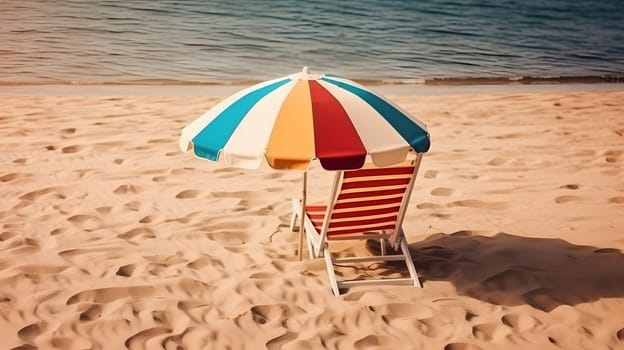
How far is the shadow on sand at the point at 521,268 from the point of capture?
199 inches

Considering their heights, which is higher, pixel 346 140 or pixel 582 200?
pixel 346 140

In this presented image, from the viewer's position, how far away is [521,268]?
541 cm

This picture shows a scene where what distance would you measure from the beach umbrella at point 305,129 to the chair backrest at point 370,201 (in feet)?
1.38

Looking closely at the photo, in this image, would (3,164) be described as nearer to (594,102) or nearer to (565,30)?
(594,102)

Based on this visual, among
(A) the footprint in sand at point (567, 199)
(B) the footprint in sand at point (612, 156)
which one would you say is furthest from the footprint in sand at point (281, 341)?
(B) the footprint in sand at point (612, 156)

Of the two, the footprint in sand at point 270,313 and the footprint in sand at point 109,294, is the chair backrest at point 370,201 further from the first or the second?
the footprint in sand at point 109,294

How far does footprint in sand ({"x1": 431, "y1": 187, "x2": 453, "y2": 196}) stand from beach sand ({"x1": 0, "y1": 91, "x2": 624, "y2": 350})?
0.02 m

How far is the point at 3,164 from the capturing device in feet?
24.4

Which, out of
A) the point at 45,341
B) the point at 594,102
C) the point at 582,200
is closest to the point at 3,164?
the point at 45,341

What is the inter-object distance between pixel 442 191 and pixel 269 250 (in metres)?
2.18

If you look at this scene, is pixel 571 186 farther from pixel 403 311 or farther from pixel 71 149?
pixel 71 149

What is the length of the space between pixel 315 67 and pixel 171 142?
805 cm

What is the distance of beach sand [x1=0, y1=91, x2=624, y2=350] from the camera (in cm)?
451

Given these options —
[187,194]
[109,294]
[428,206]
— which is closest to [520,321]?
[428,206]
